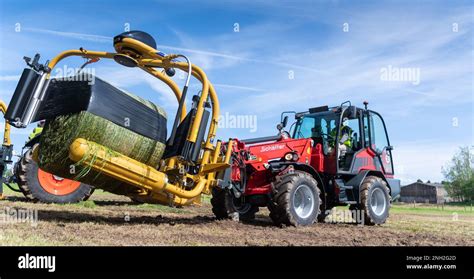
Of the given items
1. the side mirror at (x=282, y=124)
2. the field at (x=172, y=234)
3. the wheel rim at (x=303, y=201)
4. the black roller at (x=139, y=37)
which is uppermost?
the black roller at (x=139, y=37)

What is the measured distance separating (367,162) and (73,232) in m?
7.59

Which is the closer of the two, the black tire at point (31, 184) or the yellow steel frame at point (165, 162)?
the yellow steel frame at point (165, 162)

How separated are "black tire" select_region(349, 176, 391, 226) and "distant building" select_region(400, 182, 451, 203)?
59.6m

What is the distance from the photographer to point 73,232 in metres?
6.47

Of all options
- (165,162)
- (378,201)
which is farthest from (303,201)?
(378,201)

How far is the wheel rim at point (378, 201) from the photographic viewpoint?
1105cm

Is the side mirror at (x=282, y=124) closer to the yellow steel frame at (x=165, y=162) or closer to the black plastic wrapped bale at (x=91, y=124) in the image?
the yellow steel frame at (x=165, y=162)

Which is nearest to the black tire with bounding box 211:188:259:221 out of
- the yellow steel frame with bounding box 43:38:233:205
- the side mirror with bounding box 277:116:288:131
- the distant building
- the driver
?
the yellow steel frame with bounding box 43:38:233:205

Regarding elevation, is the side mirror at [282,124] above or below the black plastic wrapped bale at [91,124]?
above

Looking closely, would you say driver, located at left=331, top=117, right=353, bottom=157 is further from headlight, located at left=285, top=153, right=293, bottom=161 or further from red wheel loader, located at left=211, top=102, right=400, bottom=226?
headlight, located at left=285, top=153, right=293, bottom=161

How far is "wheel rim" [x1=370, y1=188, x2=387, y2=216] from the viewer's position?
11055mm

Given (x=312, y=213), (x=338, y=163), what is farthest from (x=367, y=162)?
(x=312, y=213)

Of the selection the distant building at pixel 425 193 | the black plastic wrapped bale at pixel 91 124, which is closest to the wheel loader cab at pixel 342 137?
the black plastic wrapped bale at pixel 91 124
